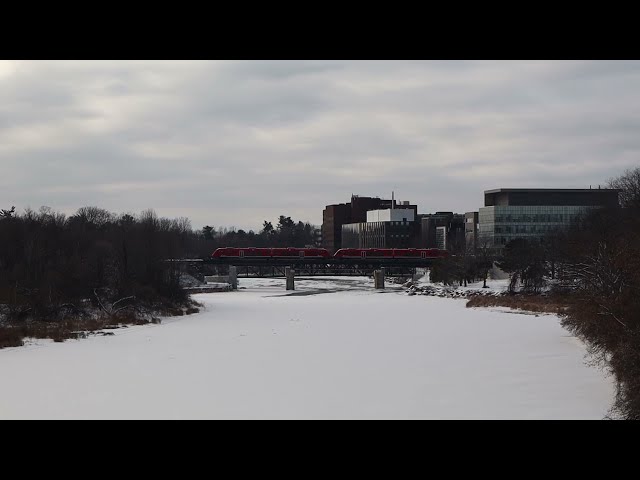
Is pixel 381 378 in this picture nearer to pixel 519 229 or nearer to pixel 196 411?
pixel 196 411

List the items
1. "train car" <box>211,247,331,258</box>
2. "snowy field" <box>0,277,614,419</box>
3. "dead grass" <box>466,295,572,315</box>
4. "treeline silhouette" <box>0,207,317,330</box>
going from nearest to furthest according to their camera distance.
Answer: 1. "snowy field" <box>0,277,614,419</box>
2. "treeline silhouette" <box>0,207,317,330</box>
3. "dead grass" <box>466,295,572,315</box>
4. "train car" <box>211,247,331,258</box>

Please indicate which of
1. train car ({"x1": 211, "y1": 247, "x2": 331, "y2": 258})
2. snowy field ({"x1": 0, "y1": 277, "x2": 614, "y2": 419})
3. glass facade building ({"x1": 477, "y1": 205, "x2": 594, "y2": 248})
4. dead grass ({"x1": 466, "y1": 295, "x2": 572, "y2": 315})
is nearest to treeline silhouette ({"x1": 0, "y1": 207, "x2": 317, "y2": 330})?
snowy field ({"x1": 0, "y1": 277, "x2": 614, "y2": 419})

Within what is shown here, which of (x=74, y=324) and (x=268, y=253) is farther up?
(x=268, y=253)

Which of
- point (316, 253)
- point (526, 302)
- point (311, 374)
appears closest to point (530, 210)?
point (316, 253)

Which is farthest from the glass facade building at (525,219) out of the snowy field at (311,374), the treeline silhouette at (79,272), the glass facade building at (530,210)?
the snowy field at (311,374)

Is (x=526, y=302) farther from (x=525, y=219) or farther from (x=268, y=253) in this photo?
(x=525, y=219)

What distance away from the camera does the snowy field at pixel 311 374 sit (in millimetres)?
17328

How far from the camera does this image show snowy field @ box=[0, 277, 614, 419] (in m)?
17.3

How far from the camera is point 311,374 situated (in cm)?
2245

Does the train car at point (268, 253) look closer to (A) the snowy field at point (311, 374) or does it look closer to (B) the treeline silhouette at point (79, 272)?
(B) the treeline silhouette at point (79, 272)

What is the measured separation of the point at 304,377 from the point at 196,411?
5319 millimetres

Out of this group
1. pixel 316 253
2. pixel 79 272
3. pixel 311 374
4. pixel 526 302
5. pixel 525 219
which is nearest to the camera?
pixel 311 374

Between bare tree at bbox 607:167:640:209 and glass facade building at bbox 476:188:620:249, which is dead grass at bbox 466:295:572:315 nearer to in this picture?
bare tree at bbox 607:167:640:209
